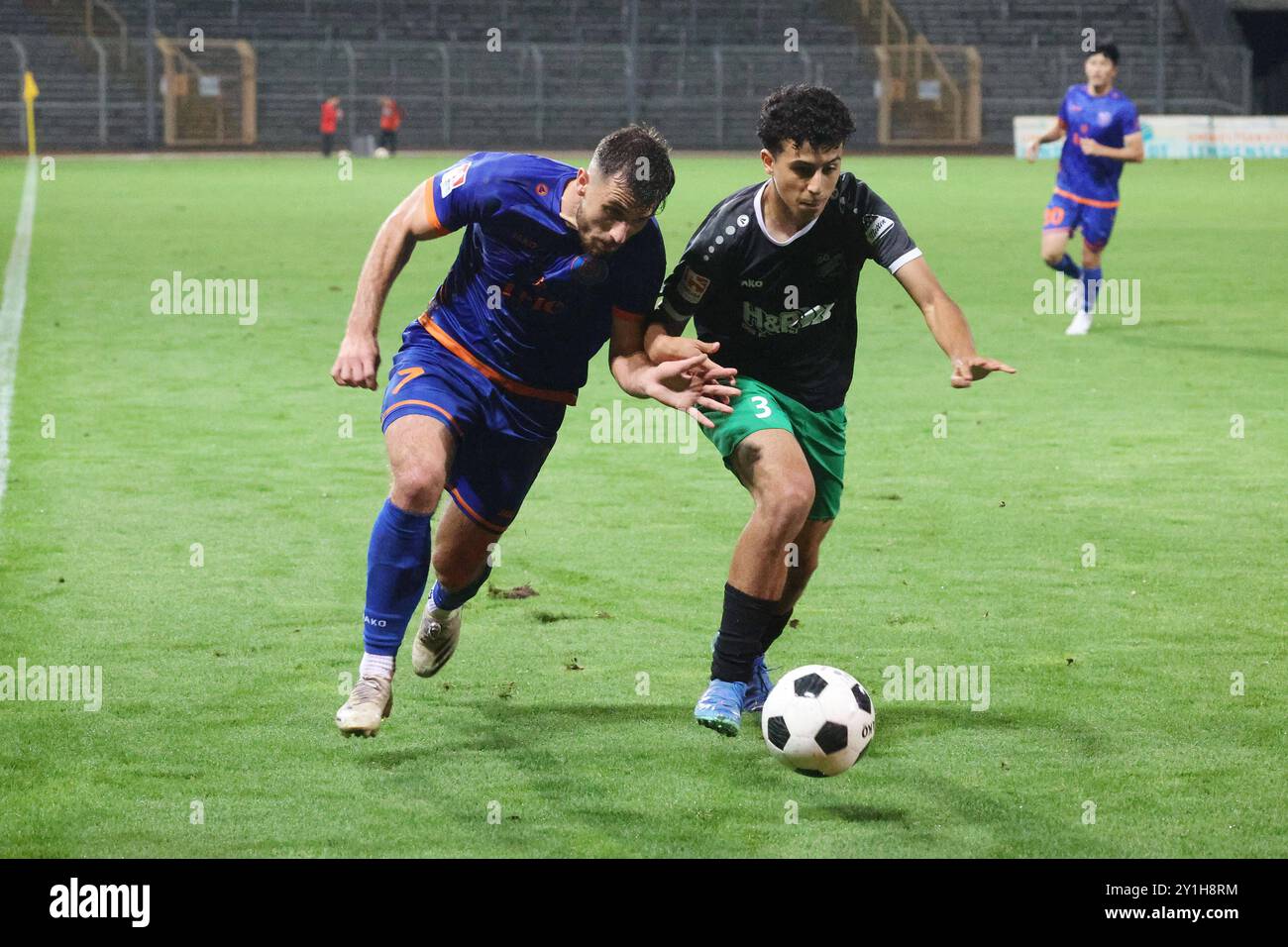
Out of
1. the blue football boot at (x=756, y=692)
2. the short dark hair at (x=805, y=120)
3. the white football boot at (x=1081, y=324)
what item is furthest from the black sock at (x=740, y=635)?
the white football boot at (x=1081, y=324)

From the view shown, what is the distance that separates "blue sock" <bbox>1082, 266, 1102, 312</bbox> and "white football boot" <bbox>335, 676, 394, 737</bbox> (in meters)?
10.8

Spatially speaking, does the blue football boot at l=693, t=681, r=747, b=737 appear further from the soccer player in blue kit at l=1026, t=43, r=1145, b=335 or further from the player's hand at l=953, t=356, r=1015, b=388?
the soccer player in blue kit at l=1026, t=43, r=1145, b=335

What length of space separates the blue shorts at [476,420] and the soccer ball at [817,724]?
1.25 metres

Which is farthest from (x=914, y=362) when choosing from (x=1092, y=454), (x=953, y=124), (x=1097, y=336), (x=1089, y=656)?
(x=953, y=124)

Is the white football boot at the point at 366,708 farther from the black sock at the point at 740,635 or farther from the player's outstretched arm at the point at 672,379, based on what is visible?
the player's outstretched arm at the point at 672,379

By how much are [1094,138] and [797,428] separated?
10.8 m

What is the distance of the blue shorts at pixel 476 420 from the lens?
230 inches

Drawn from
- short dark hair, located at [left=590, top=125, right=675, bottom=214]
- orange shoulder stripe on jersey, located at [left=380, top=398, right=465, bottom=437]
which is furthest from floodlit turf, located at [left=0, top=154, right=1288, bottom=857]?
short dark hair, located at [left=590, top=125, right=675, bottom=214]

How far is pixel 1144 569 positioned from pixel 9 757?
15.0 feet

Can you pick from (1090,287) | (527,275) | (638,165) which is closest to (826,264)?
(638,165)

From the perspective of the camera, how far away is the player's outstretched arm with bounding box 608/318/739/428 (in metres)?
5.66

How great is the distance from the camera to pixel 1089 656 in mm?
6516
